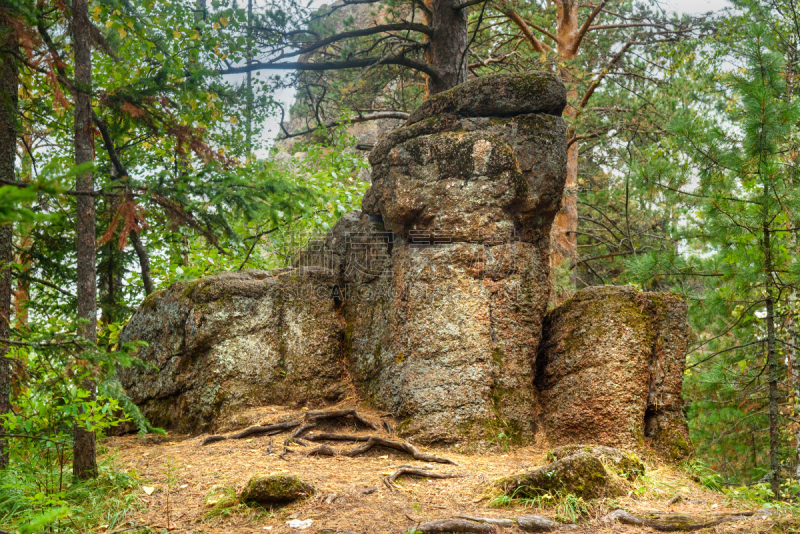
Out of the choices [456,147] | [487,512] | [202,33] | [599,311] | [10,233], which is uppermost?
[202,33]

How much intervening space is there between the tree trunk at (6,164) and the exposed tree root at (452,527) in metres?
3.68

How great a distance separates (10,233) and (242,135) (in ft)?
26.9

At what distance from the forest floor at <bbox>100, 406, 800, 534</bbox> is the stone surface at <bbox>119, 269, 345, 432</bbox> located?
3.08ft

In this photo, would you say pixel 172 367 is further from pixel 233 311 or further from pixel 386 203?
pixel 386 203

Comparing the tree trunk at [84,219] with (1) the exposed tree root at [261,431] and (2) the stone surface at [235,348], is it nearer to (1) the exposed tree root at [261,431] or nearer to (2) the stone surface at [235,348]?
(1) the exposed tree root at [261,431]

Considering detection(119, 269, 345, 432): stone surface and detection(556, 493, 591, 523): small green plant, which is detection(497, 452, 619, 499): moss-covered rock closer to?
detection(556, 493, 591, 523): small green plant

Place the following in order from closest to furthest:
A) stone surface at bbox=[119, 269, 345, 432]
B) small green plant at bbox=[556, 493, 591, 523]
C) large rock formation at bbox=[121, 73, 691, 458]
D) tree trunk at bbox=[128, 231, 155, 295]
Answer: small green plant at bbox=[556, 493, 591, 523] → large rock formation at bbox=[121, 73, 691, 458] → stone surface at bbox=[119, 269, 345, 432] → tree trunk at bbox=[128, 231, 155, 295]

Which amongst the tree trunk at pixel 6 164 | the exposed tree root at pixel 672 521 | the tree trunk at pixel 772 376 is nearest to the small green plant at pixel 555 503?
the exposed tree root at pixel 672 521

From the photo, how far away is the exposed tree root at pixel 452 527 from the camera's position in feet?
13.7

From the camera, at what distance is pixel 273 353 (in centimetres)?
822

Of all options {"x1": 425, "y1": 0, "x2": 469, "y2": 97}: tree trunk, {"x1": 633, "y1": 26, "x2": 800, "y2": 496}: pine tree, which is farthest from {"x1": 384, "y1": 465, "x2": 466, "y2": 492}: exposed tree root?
{"x1": 425, "y1": 0, "x2": 469, "y2": 97}: tree trunk

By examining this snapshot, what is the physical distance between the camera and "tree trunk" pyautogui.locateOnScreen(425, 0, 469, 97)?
1009 centimetres

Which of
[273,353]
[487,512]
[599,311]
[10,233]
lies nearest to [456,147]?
[599,311]

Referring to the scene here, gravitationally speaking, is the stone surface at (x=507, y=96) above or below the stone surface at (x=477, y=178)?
above
